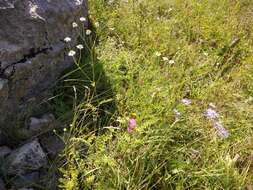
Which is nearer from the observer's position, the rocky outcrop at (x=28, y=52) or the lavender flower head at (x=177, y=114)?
the rocky outcrop at (x=28, y=52)

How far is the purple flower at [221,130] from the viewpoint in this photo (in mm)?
3230

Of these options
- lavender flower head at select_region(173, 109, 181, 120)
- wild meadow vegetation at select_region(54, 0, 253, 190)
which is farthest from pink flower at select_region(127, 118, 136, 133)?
lavender flower head at select_region(173, 109, 181, 120)

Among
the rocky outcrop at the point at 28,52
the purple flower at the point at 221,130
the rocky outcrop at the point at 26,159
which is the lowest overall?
the purple flower at the point at 221,130

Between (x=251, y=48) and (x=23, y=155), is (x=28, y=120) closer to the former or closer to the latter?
(x=23, y=155)

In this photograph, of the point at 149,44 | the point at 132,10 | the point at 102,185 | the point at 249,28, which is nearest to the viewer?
the point at 102,185

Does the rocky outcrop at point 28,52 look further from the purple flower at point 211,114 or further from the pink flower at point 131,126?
the purple flower at point 211,114

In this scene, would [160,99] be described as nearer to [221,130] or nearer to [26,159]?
[221,130]

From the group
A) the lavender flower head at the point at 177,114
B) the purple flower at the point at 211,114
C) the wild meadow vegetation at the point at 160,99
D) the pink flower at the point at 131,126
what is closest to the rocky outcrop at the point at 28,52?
the wild meadow vegetation at the point at 160,99

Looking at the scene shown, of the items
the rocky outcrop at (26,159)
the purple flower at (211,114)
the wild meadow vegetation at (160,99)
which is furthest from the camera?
the purple flower at (211,114)

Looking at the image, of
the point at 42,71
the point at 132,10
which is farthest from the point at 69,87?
the point at 132,10

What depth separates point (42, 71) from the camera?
126 inches

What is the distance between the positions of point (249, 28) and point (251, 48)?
0.35 metres

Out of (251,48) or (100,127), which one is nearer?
(100,127)

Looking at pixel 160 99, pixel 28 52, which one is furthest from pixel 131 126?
pixel 28 52
